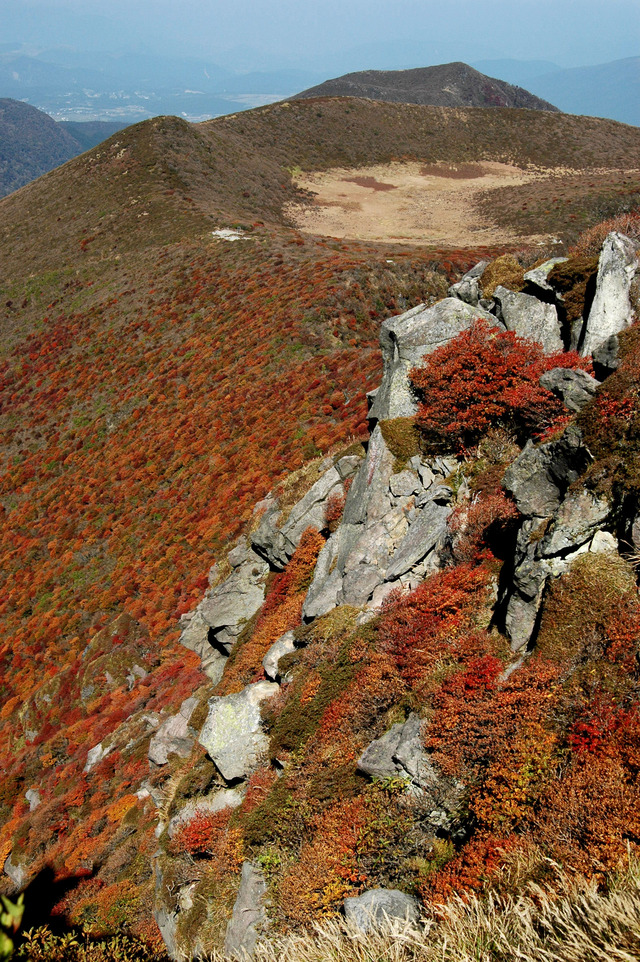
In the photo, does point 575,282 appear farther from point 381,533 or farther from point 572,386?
point 381,533

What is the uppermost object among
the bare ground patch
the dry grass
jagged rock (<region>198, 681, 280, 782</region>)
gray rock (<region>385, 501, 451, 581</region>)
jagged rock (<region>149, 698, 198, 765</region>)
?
the bare ground patch

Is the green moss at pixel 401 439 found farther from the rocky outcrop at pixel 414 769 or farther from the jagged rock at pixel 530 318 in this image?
the rocky outcrop at pixel 414 769

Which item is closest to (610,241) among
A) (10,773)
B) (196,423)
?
(196,423)

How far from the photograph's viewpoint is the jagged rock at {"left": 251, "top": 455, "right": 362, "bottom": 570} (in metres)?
18.7

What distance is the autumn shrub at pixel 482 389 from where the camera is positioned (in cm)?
1426

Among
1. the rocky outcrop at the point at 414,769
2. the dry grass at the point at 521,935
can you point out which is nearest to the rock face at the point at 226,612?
the rocky outcrop at the point at 414,769

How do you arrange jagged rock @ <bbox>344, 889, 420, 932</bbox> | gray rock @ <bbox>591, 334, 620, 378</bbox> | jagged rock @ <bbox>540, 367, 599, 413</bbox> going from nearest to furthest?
jagged rock @ <bbox>344, 889, 420, 932</bbox>, jagged rock @ <bbox>540, 367, 599, 413</bbox>, gray rock @ <bbox>591, 334, 620, 378</bbox>

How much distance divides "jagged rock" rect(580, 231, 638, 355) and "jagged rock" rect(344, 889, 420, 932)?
536 inches

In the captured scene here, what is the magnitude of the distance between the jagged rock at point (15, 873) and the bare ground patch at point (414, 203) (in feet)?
214

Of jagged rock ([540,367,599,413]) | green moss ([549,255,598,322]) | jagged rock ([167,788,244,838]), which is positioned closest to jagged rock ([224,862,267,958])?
jagged rock ([167,788,244,838])

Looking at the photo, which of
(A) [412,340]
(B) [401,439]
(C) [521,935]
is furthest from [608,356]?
(C) [521,935]

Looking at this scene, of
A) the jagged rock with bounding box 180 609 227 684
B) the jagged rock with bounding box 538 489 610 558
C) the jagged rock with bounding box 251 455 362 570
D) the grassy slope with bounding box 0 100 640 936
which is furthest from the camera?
the grassy slope with bounding box 0 100 640 936

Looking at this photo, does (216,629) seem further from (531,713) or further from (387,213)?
(387,213)

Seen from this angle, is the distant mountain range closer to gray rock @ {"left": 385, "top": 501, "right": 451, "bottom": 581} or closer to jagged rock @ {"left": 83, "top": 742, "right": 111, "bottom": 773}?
gray rock @ {"left": 385, "top": 501, "right": 451, "bottom": 581}
